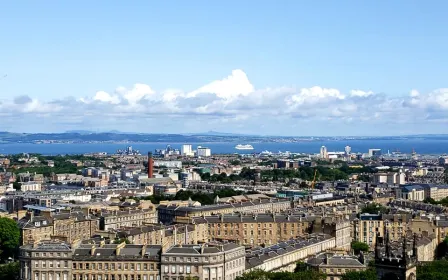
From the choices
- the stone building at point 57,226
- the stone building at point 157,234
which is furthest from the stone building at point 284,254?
the stone building at point 57,226

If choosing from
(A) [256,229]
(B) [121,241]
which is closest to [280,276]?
(B) [121,241]

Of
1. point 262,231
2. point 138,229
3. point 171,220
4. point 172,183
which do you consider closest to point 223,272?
point 138,229

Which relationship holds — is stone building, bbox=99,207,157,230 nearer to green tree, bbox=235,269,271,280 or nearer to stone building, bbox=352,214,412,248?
stone building, bbox=352,214,412,248

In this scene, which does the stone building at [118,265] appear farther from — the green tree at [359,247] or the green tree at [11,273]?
the green tree at [359,247]

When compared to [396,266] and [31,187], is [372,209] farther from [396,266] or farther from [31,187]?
[396,266]

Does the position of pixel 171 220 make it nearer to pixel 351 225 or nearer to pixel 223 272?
pixel 351 225

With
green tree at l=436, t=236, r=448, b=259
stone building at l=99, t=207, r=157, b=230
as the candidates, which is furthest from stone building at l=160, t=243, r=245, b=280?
stone building at l=99, t=207, r=157, b=230
